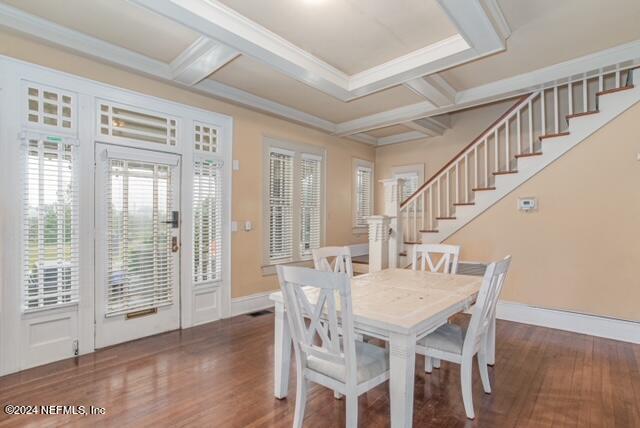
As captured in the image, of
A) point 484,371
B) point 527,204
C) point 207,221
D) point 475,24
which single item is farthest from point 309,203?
point 484,371

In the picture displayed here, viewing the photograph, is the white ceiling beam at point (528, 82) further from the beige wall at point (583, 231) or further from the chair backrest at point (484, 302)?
the chair backrest at point (484, 302)

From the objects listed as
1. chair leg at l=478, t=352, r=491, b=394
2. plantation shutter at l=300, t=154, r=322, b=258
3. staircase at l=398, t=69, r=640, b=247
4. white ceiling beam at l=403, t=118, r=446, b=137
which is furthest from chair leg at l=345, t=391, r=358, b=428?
white ceiling beam at l=403, t=118, r=446, b=137

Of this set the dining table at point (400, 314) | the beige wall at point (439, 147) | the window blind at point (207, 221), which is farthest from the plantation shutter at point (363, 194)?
the dining table at point (400, 314)

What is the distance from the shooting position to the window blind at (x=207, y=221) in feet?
12.8

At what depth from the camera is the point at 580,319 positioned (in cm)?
362

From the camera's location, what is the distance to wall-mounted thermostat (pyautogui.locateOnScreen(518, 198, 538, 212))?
3.90 m

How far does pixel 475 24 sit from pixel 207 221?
10.9 ft

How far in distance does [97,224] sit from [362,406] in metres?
2.84

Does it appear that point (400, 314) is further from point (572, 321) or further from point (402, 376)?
point (572, 321)

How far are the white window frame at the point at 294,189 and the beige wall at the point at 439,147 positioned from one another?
5.24 ft

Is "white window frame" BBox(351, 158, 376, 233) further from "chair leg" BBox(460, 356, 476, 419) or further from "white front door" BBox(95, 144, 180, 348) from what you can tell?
"chair leg" BBox(460, 356, 476, 419)

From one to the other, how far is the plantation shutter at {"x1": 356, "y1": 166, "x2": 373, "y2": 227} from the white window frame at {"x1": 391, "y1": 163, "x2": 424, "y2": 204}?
1.60 feet

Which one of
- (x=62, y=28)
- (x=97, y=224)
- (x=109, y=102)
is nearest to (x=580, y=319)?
(x=97, y=224)

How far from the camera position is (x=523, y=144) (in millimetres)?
4859
